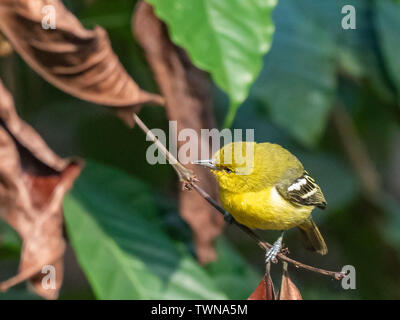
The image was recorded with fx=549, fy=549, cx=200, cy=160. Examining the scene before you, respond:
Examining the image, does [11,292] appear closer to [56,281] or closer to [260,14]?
[56,281]

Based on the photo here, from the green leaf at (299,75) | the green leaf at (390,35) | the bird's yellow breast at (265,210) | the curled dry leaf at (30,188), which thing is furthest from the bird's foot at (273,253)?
the green leaf at (390,35)

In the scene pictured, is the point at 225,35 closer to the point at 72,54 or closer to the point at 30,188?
the point at 72,54

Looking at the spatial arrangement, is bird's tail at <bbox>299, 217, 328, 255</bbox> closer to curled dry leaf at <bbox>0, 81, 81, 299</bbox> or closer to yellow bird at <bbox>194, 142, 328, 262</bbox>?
yellow bird at <bbox>194, 142, 328, 262</bbox>

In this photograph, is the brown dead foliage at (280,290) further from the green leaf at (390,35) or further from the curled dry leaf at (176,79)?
the green leaf at (390,35)

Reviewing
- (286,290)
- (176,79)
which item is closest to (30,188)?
(176,79)

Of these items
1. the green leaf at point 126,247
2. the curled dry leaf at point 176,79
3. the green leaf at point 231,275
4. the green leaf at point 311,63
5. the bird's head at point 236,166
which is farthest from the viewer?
the green leaf at point 311,63

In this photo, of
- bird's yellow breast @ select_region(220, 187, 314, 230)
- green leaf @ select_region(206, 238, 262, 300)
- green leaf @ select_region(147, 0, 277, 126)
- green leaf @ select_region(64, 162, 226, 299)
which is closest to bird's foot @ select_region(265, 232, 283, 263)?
bird's yellow breast @ select_region(220, 187, 314, 230)

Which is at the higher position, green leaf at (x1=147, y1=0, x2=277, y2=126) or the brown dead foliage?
Result: green leaf at (x1=147, y1=0, x2=277, y2=126)

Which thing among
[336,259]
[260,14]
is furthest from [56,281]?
[336,259]
